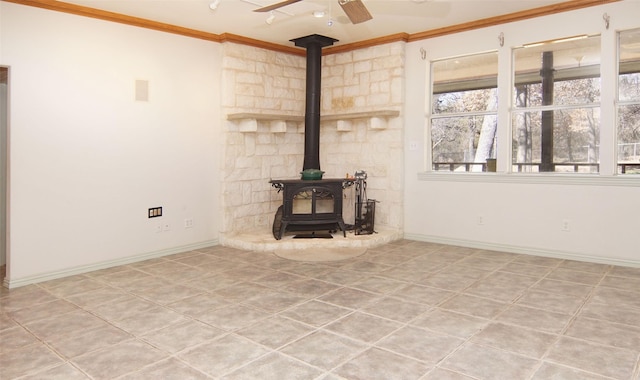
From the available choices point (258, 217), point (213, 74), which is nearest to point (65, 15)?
point (213, 74)

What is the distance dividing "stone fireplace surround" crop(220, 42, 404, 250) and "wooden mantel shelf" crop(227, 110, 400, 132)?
1cm

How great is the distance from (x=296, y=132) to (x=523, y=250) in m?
3.37

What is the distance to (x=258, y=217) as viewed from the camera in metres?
6.06

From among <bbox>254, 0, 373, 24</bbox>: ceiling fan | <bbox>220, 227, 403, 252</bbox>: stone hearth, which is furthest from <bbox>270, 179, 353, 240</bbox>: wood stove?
<bbox>254, 0, 373, 24</bbox>: ceiling fan

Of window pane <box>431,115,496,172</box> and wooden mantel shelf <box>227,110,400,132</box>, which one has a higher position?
wooden mantel shelf <box>227,110,400,132</box>

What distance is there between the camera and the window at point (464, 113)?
17.4ft

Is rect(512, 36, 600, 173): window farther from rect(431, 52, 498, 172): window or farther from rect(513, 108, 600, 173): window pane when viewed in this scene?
rect(431, 52, 498, 172): window

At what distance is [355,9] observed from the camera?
3371 millimetres

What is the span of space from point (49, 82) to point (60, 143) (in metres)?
0.56

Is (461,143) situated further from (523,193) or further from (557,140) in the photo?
(557,140)

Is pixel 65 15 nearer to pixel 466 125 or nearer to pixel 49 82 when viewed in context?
pixel 49 82

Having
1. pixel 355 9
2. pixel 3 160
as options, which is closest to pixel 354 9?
pixel 355 9

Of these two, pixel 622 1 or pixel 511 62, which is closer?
pixel 622 1

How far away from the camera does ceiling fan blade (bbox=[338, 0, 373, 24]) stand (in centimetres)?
327
